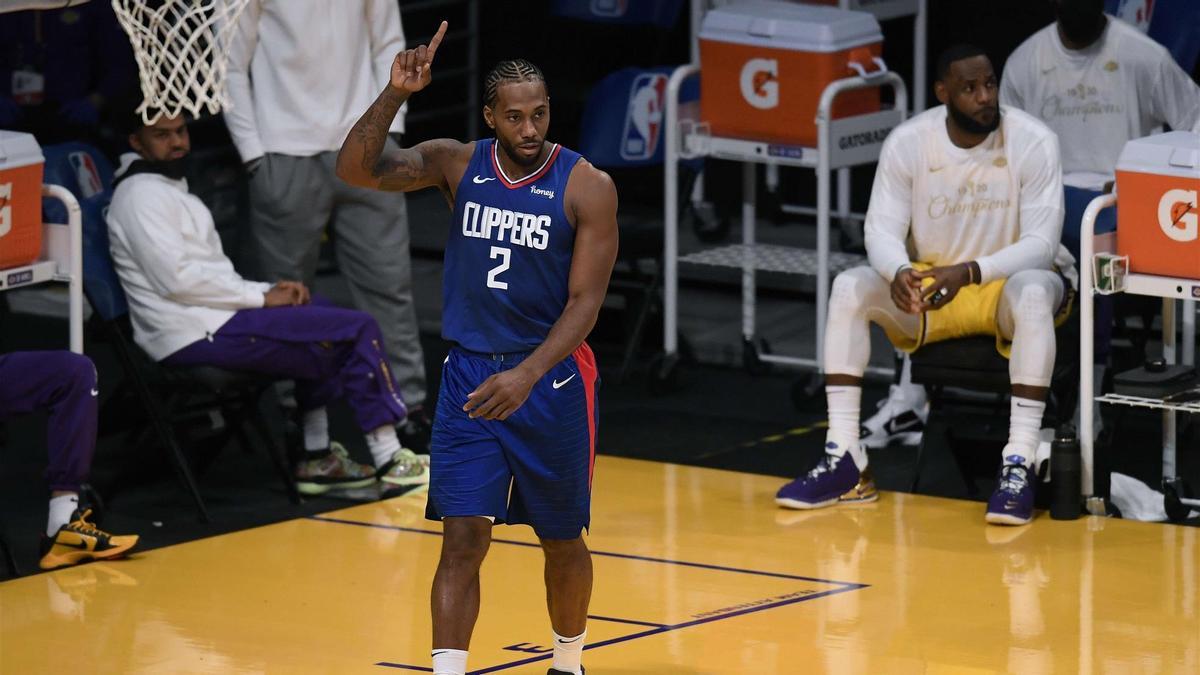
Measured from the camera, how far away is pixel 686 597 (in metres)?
6.86

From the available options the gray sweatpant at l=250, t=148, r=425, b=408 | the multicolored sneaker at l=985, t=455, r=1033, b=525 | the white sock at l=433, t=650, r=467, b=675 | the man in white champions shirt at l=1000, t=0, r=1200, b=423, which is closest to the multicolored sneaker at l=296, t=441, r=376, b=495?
the gray sweatpant at l=250, t=148, r=425, b=408

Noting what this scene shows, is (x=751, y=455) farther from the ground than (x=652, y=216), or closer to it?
closer to it

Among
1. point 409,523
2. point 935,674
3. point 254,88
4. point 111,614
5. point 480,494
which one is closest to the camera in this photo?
point 480,494

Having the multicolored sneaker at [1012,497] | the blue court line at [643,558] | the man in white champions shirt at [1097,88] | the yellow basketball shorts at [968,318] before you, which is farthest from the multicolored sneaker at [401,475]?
the man in white champions shirt at [1097,88]

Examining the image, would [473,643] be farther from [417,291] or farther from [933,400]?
[417,291]

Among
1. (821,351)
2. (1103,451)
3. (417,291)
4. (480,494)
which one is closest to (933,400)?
(1103,451)

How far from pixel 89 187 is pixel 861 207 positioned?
500 centimetres

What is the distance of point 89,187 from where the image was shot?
859 cm

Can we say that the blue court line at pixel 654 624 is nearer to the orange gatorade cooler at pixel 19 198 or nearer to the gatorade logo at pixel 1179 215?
the orange gatorade cooler at pixel 19 198

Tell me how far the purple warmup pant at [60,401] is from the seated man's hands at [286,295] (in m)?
0.88

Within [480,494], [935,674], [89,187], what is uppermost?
[89,187]

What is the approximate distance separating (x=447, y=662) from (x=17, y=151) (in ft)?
9.09

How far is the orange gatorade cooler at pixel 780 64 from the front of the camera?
933 centimetres

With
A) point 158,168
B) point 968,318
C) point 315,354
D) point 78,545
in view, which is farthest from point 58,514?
point 968,318
